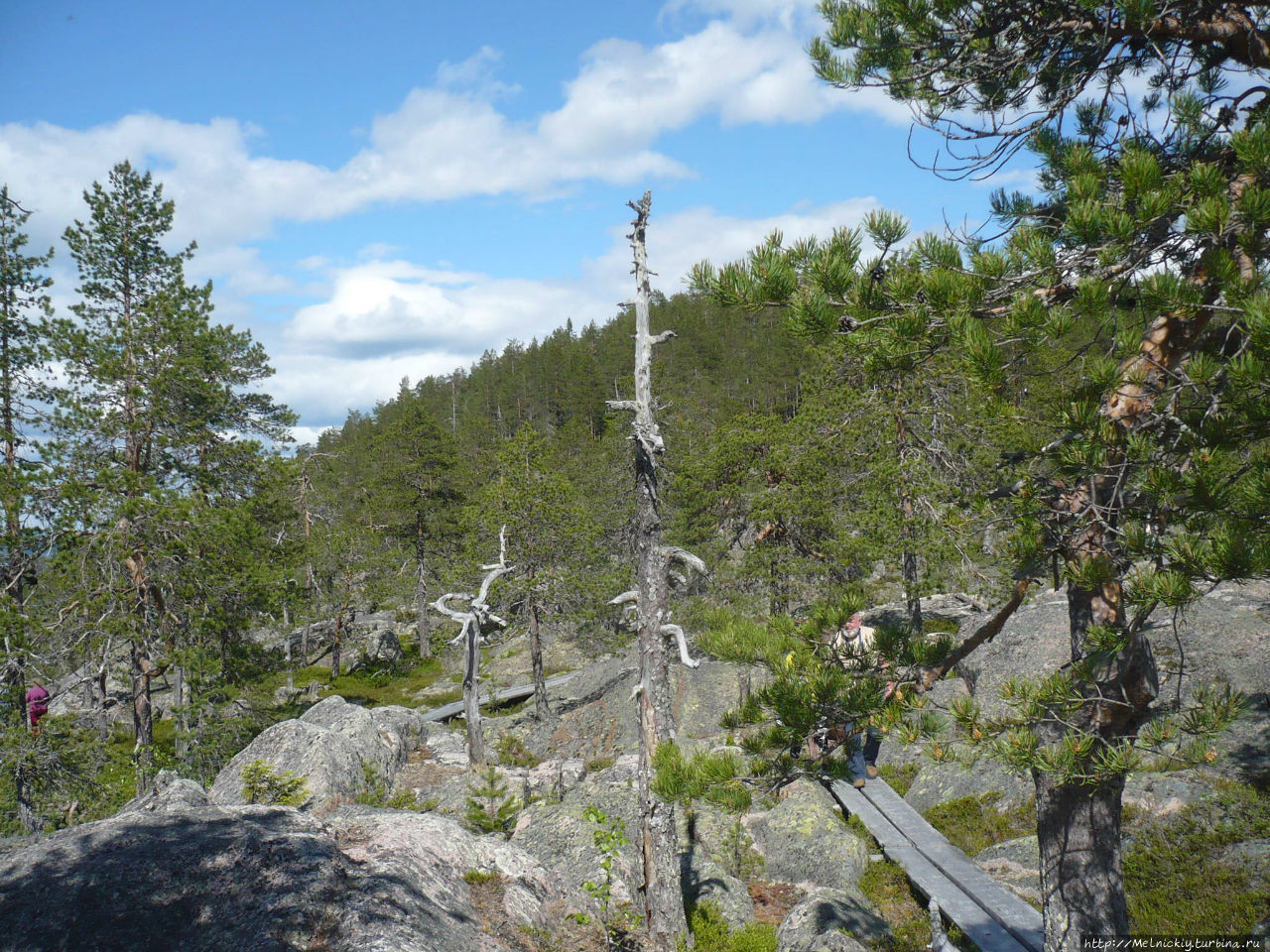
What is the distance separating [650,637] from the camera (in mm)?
9188

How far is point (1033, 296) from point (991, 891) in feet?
30.9

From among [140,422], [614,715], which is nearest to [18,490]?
[140,422]

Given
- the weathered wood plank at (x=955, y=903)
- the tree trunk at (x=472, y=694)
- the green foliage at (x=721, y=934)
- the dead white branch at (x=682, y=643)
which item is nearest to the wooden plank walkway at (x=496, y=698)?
the tree trunk at (x=472, y=694)

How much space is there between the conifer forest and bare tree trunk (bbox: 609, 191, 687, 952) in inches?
2.1

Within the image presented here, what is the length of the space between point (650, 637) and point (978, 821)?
26.2ft

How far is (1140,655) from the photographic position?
14.7 ft

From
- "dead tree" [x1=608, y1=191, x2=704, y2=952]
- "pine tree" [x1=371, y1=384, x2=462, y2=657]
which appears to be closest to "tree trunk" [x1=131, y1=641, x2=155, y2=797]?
"dead tree" [x1=608, y1=191, x2=704, y2=952]

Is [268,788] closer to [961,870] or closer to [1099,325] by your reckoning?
[961,870]

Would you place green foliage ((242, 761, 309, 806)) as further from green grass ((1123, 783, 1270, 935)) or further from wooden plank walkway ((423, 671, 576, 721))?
wooden plank walkway ((423, 671, 576, 721))

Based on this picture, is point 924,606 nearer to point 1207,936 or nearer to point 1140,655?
point 1207,936

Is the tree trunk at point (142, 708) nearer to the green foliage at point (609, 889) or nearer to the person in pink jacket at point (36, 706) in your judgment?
the person in pink jacket at point (36, 706)

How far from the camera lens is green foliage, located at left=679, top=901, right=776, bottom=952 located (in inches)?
369

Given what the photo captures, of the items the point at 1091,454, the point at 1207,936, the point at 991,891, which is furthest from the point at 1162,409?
the point at 991,891

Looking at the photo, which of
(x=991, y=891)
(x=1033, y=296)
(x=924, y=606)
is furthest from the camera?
(x=924, y=606)
